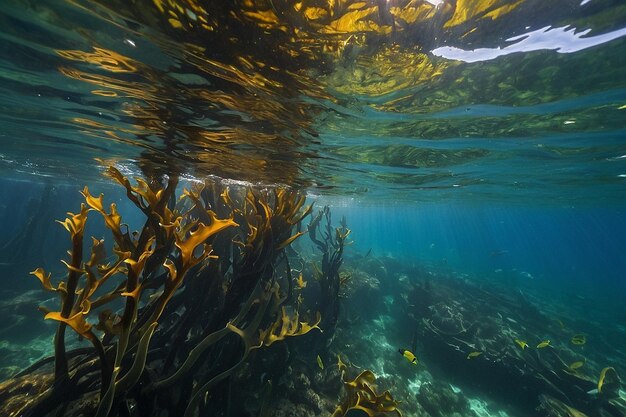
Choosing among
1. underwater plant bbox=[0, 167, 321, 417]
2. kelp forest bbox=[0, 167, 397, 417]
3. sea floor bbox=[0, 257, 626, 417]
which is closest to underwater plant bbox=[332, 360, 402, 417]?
kelp forest bbox=[0, 167, 397, 417]

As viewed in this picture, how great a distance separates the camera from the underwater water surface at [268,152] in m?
4.49

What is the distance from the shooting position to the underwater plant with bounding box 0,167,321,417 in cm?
311

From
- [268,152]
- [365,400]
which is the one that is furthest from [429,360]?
[268,152]

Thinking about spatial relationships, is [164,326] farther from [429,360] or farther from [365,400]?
[429,360]

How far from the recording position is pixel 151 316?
324cm

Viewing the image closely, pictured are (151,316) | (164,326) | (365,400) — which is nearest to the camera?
(151,316)

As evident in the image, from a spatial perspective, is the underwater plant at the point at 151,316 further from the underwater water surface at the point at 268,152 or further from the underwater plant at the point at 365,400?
the underwater plant at the point at 365,400

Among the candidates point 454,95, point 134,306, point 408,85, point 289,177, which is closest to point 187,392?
point 134,306

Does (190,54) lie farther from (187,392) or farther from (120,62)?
(187,392)

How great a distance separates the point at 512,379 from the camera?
12.6 metres

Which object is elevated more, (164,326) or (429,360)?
A: (164,326)

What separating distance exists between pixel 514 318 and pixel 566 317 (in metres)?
10.3

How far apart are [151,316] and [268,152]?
8431 mm

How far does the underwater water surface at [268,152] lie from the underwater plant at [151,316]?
0.13 ft
